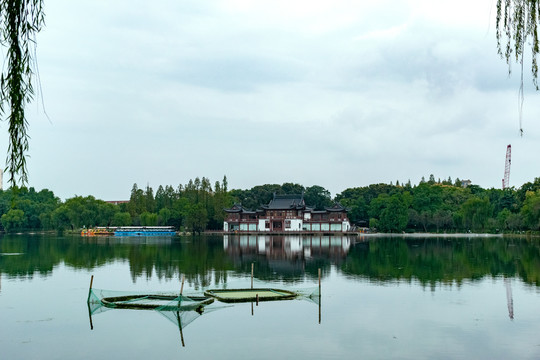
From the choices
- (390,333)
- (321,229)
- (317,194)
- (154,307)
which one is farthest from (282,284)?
(317,194)

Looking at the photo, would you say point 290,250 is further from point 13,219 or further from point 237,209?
point 13,219

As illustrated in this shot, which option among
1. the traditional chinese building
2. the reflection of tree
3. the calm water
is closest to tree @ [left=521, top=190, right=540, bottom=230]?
the reflection of tree

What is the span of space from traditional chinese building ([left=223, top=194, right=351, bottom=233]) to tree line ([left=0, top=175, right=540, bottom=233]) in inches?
93.1

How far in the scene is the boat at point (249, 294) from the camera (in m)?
18.2

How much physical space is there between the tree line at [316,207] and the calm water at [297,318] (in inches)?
1676

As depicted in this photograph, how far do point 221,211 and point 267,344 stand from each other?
67.1 metres

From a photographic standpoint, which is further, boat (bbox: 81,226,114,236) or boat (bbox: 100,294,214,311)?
boat (bbox: 81,226,114,236)

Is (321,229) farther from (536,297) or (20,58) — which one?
(20,58)

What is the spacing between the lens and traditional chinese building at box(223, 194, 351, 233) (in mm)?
77312

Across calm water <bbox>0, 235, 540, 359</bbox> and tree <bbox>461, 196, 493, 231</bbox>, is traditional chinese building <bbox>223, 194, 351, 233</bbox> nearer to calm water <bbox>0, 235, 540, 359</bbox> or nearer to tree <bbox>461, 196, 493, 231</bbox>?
tree <bbox>461, 196, 493, 231</bbox>

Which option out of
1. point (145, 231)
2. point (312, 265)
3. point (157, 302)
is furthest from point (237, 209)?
point (157, 302)

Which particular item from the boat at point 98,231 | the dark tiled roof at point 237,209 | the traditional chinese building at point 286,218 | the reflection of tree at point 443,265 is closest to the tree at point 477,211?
the traditional chinese building at point 286,218

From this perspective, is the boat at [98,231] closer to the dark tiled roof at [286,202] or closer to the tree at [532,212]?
the dark tiled roof at [286,202]

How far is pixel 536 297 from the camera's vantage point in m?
19.1
